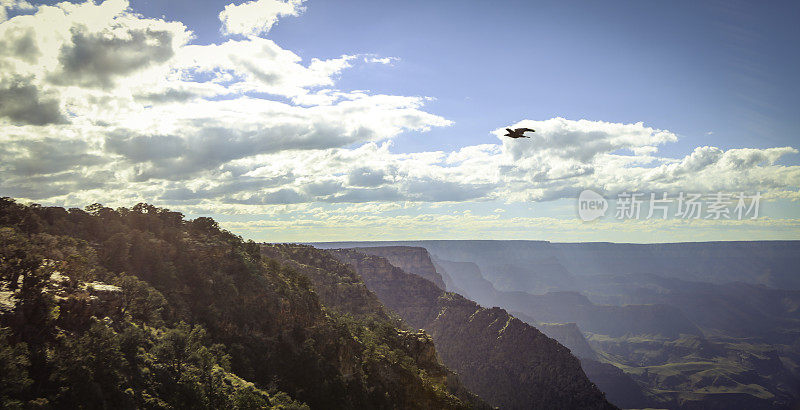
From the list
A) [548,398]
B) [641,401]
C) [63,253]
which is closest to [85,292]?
[63,253]

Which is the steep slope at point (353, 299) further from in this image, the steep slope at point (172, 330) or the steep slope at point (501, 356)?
the steep slope at point (501, 356)

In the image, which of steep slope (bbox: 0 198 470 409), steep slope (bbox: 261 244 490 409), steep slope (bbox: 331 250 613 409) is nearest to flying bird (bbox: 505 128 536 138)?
steep slope (bbox: 0 198 470 409)

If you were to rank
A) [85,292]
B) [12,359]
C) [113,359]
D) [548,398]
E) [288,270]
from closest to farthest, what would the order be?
[12,359] → [113,359] → [85,292] → [288,270] → [548,398]

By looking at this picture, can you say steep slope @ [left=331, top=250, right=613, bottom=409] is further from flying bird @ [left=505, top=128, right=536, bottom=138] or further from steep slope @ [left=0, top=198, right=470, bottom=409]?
flying bird @ [left=505, top=128, right=536, bottom=138]

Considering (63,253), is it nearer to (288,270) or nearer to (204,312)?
(204,312)

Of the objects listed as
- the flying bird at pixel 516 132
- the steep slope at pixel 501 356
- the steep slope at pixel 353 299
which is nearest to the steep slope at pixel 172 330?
the steep slope at pixel 353 299

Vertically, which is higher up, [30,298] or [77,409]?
[30,298]
